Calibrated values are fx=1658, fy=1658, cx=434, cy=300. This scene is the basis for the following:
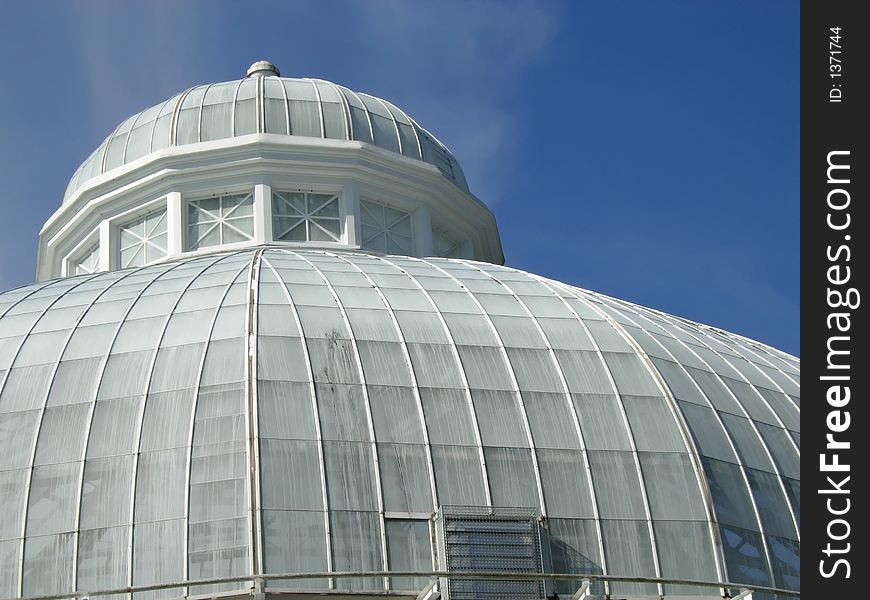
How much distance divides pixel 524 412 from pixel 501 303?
3.54m

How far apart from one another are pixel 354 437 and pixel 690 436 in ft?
19.4

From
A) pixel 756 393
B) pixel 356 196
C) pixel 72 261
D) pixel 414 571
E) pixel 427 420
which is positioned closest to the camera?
pixel 414 571

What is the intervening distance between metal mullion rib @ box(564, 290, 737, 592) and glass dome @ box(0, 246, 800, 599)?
1.5 inches

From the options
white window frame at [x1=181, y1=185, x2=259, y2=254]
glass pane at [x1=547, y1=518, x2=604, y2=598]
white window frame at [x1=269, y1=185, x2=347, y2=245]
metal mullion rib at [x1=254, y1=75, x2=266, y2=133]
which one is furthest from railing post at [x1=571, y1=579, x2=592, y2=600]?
metal mullion rib at [x1=254, y1=75, x2=266, y2=133]

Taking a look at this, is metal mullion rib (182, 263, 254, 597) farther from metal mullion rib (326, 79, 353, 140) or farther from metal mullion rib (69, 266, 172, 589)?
metal mullion rib (326, 79, 353, 140)

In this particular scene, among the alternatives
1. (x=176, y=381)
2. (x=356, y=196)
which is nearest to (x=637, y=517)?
(x=176, y=381)

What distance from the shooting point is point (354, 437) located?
88.6ft

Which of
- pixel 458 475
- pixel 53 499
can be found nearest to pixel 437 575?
pixel 458 475

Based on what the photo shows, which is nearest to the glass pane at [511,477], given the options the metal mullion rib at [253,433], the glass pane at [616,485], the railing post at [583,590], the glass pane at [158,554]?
the glass pane at [616,485]

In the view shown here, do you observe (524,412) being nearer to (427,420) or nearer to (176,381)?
(427,420)

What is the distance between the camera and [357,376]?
28.0 m

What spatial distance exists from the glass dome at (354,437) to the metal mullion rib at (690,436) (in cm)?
4

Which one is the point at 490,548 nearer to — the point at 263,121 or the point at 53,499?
the point at 53,499

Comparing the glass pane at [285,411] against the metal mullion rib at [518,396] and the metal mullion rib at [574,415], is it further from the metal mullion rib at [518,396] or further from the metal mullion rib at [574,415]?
the metal mullion rib at [574,415]
